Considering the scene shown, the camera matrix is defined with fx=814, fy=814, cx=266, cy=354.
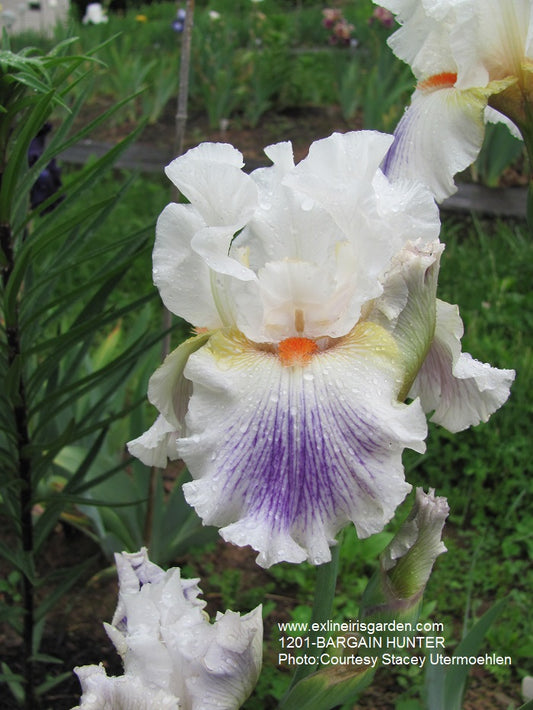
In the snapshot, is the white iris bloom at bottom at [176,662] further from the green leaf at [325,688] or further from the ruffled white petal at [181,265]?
the ruffled white petal at [181,265]

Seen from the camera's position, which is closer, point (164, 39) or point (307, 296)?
point (307, 296)

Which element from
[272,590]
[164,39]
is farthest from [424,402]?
[164,39]

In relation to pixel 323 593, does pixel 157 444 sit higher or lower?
higher

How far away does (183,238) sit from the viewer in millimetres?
854

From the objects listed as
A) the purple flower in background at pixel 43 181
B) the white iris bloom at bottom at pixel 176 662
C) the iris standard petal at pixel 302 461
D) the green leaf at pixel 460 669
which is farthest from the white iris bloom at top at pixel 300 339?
the purple flower in background at pixel 43 181

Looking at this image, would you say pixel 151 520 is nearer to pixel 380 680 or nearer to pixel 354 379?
pixel 380 680

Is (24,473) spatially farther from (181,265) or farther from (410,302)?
(410,302)

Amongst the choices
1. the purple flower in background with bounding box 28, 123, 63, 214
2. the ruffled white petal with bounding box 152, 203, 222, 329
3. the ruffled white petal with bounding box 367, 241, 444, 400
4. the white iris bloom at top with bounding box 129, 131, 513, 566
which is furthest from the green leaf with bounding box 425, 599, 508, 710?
the purple flower in background with bounding box 28, 123, 63, 214

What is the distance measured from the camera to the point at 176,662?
2.96 feet

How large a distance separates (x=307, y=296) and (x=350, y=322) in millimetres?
54

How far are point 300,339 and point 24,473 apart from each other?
0.69 m

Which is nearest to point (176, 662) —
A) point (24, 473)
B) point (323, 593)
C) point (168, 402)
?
point (323, 593)

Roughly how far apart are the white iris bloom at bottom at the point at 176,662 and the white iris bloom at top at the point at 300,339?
A: 0.17 metres

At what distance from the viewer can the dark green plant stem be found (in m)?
1.24
